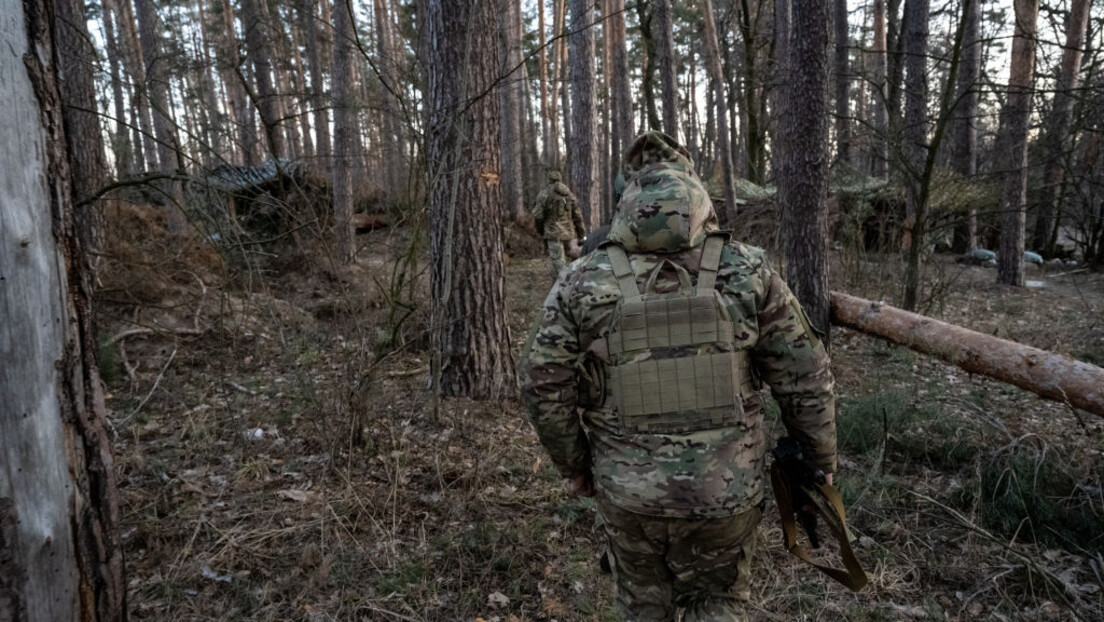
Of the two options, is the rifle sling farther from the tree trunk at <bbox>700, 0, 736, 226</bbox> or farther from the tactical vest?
the tree trunk at <bbox>700, 0, 736, 226</bbox>

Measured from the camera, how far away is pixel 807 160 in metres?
5.77

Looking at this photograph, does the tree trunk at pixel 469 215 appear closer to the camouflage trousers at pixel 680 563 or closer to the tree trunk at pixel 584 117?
the camouflage trousers at pixel 680 563

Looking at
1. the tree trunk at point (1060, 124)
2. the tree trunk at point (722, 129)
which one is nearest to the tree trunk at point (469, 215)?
the tree trunk at point (1060, 124)

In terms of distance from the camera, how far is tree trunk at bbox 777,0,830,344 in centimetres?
566

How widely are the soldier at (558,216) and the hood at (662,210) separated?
720 cm

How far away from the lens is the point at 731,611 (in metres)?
2.35

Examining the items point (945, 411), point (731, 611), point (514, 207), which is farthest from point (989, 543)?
point (514, 207)

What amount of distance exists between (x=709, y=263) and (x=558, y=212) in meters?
7.57

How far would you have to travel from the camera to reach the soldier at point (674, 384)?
2.17 meters

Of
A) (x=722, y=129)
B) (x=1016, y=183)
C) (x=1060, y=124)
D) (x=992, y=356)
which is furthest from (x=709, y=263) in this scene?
(x=722, y=129)

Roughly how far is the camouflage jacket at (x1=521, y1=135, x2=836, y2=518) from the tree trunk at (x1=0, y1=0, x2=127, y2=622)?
4.61ft

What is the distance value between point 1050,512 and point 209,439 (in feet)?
17.9

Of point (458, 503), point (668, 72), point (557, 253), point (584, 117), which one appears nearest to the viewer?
point (458, 503)

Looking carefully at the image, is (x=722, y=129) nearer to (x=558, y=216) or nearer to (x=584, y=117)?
(x=584, y=117)
